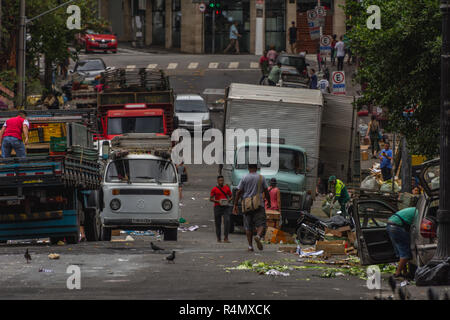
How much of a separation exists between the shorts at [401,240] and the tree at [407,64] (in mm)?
6844

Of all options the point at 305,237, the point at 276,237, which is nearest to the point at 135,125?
the point at 276,237

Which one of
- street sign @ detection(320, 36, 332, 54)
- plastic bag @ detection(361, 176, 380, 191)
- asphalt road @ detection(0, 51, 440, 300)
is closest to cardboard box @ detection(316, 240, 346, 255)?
asphalt road @ detection(0, 51, 440, 300)

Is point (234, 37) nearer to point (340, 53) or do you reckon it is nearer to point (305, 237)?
point (340, 53)

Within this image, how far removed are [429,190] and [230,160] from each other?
1233 centimetres

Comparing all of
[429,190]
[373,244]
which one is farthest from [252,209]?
[429,190]

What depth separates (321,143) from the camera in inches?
1164

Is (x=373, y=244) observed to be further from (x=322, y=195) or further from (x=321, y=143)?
(x=322, y=195)

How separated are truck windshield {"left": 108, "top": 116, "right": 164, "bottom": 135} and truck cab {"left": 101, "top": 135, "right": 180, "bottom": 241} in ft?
30.1

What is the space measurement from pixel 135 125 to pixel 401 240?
1854cm

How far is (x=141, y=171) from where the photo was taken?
2239 cm

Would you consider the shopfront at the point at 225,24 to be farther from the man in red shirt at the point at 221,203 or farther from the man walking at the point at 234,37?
the man in red shirt at the point at 221,203

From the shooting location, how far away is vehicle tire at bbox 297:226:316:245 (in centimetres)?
2209

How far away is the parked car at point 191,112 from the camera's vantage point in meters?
43.4

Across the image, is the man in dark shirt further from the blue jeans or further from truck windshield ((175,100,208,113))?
the blue jeans
